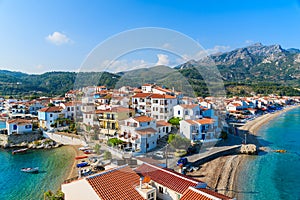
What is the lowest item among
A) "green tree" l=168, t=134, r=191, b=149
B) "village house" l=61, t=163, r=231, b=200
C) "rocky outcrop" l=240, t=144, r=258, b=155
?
"rocky outcrop" l=240, t=144, r=258, b=155

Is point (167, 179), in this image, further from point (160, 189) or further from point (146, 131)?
point (146, 131)

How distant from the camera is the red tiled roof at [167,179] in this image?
117 inches

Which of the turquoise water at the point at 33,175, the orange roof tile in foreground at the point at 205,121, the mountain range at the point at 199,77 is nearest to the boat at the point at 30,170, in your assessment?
the turquoise water at the point at 33,175

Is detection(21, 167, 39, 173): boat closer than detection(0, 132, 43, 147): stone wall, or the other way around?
detection(21, 167, 39, 173): boat

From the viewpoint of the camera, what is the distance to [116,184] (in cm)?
287

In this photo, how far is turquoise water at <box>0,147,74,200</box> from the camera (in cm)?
555

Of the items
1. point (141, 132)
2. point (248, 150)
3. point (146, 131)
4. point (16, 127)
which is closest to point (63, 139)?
point (16, 127)

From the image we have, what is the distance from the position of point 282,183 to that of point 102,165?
4.77 m

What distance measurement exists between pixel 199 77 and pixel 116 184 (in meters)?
2.11

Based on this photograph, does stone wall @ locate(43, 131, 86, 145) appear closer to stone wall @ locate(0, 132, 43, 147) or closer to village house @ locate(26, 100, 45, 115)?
stone wall @ locate(0, 132, 43, 147)

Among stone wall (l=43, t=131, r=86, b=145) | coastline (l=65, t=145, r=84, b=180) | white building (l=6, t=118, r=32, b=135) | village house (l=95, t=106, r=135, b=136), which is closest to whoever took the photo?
village house (l=95, t=106, r=135, b=136)

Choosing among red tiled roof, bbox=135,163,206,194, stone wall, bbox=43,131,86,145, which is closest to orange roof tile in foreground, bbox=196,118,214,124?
red tiled roof, bbox=135,163,206,194

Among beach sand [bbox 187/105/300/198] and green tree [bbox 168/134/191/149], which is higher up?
green tree [bbox 168/134/191/149]

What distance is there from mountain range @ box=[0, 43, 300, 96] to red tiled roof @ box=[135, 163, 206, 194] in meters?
1.26
